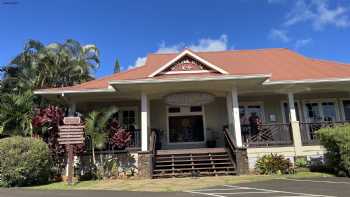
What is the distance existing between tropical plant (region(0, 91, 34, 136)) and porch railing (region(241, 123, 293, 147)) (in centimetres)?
985

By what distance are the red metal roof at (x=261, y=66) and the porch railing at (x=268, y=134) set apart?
2332 millimetres

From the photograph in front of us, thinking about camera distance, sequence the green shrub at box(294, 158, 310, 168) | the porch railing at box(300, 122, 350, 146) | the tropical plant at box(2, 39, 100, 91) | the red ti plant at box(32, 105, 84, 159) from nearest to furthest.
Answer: the green shrub at box(294, 158, 310, 168)
the red ti plant at box(32, 105, 84, 159)
the porch railing at box(300, 122, 350, 146)
the tropical plant at box(2, 39, 100, 91)

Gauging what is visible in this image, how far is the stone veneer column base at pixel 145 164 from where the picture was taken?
12.6 metres

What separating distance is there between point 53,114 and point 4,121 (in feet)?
7.55

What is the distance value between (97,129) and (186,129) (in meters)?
5.53

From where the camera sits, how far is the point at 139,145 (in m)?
14.9

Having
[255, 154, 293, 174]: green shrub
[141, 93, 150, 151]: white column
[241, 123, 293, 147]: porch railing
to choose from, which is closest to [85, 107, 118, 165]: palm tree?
[141, 93, 150, 151]: white column

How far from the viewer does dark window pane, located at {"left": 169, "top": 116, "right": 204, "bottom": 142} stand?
1709cm

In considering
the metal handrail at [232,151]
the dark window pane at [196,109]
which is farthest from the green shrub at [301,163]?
the dark window pane at [196,109]

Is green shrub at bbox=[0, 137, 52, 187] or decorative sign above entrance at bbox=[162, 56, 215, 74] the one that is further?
decorative sign above entrance at bbox=[162, 56, 215, 74]

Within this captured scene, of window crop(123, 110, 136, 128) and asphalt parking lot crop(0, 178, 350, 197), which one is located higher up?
window crop(123, 110, 136, 128)

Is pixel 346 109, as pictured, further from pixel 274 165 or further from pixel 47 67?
pixel 47 67

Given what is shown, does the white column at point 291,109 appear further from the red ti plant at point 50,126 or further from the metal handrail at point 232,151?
the red ti plant at point 50,126

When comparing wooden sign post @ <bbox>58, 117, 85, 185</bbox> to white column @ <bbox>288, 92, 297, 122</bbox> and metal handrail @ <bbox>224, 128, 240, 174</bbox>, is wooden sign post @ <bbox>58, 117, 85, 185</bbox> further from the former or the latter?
white column @ <bbox>288, 92, 297, 122</bbox>
